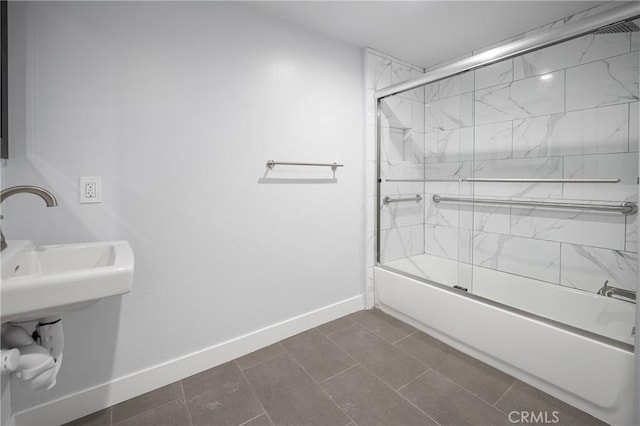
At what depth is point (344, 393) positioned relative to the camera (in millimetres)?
1545

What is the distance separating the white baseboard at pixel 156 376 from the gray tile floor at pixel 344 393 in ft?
0.13

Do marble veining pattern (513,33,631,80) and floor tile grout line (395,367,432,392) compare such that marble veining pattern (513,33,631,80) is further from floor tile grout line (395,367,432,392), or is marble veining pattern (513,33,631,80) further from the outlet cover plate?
the outlet cover plate

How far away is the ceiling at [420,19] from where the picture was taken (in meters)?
1.85

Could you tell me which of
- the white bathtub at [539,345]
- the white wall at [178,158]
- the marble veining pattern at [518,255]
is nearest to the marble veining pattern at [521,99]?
the marble veining pattern at [518,255]

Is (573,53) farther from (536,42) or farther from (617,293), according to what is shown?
(617,293)

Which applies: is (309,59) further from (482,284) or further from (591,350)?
(591,350)

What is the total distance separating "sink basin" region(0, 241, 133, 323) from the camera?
84 centimetres

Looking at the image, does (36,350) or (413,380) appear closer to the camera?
(36,350)

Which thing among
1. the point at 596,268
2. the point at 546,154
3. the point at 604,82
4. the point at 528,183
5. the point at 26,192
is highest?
the point at 604,82

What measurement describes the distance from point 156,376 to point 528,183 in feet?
9.15

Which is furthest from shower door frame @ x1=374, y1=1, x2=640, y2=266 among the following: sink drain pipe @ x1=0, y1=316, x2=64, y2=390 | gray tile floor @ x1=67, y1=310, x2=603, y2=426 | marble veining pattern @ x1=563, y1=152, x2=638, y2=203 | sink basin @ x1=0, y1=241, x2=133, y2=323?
sink drain pipe @ x1=0, y1=316, x2=64, y2=390

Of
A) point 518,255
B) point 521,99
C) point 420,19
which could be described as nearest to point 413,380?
point 518,255

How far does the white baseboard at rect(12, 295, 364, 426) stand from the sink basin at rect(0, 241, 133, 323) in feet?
2.23

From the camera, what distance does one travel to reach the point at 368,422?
136 cm
